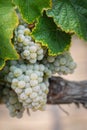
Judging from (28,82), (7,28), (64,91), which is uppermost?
(7,28)

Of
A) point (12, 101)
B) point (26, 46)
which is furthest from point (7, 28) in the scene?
point (12, 101)

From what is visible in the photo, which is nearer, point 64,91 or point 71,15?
point 71,15

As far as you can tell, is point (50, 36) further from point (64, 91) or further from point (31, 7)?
point (64, 91)

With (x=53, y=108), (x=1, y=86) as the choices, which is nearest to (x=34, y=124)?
(x=53, y=108)

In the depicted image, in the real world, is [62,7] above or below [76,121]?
above

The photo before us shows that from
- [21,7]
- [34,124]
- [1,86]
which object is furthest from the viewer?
[34,124]

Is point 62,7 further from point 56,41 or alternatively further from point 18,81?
point 18,81

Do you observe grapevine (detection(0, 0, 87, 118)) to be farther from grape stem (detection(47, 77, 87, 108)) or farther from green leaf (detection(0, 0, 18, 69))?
grape stem (detection(47, 77, 87, 108))
